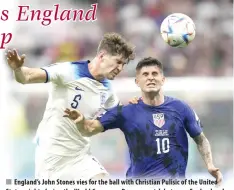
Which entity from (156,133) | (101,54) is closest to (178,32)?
(101,54)

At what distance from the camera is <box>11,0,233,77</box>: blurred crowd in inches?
429

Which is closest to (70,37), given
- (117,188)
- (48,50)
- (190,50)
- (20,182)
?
(48,50)

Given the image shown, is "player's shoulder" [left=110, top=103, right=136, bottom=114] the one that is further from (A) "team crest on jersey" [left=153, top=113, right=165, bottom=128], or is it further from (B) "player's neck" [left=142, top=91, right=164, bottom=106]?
(A) "team crest on jersey" [left=153, top=113, right=165, bottom=128]

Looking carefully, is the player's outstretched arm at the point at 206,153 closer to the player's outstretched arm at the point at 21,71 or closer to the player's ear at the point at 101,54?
the player's ear at the point at 101,54

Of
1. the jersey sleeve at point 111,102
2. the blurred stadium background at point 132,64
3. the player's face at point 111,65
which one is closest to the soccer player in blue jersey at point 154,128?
the jersey sleeve at point 111,102

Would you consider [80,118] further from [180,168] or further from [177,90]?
[177,90]

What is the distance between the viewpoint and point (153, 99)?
7238mm

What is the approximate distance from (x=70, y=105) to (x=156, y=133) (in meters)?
1.00

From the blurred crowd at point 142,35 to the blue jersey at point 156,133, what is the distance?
9.64 ft

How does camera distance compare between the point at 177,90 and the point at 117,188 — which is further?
the point at 177,90

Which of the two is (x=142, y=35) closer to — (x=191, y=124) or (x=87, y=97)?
(x=87, y=97)

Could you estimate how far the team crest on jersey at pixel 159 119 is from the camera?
726 cm

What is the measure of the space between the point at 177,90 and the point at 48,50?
2464 millimetres

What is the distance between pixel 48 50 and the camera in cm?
1116
